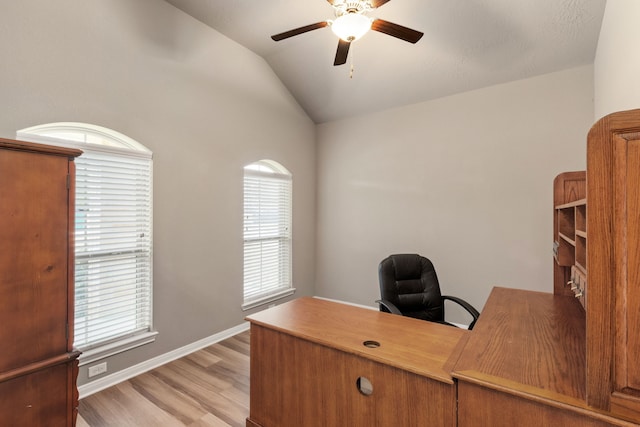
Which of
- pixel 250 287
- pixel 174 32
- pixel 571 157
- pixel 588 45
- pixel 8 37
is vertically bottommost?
pixel 250 287

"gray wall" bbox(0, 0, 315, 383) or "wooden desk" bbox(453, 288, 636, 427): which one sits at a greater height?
"gray wall" bbox(0, 0, 315, 383)

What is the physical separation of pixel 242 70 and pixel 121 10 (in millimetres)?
1259

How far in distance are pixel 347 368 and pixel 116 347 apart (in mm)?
2072

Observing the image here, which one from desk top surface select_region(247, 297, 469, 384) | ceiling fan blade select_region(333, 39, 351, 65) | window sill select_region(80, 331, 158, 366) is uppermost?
ceiling fan blade select_region(333, 39, 351, 65)

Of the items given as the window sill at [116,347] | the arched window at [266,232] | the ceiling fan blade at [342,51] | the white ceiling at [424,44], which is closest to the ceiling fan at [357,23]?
the ceiling fan blade at [342,51]

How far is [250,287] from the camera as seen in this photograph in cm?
369

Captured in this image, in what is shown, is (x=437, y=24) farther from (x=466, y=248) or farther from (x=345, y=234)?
(x=345, y=234)

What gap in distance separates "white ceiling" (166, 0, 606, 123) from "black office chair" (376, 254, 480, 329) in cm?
214

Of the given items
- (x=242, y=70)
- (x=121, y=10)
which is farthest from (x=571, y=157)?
(x=121, y=10)

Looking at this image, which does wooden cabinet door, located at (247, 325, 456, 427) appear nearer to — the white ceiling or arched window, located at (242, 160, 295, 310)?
arched window, located at (242, 160, 295, 310)

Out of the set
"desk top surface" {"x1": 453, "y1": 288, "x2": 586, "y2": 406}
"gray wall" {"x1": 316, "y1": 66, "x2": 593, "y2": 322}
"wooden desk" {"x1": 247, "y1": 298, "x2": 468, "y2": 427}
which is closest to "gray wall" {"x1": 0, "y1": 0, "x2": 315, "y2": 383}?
"gray wall" {"x1": 316, "y1": 66, "x2": 593, "y2": 322}

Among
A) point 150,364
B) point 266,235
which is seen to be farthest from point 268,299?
point 150,364

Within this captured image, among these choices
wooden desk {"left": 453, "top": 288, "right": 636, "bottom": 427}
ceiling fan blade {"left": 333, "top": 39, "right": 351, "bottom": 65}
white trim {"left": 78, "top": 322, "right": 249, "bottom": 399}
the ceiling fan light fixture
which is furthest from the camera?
white trim {"left": 78, "top": 322, "right": 249, "bottom": 399}

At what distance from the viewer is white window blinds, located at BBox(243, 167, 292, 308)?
12.0 ft
